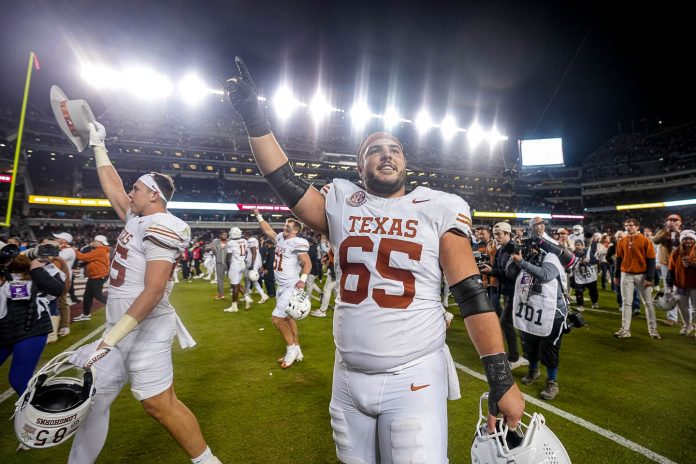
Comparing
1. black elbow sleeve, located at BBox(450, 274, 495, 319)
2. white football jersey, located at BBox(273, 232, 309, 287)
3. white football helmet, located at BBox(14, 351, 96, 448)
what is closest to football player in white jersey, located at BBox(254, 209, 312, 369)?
white football jersey, located at BBox(273, 232, 309, 287)

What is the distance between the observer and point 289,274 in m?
6.14

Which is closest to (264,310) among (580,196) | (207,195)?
(207,195)

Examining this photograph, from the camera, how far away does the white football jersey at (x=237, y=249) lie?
10078 mm

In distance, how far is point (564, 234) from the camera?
8188 millimetres

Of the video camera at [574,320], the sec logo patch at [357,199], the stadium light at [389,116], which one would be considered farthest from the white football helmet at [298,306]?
the stadium light at [389,116]

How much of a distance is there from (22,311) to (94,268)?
5855 millimetres

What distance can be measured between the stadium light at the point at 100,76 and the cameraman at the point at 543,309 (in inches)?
1268

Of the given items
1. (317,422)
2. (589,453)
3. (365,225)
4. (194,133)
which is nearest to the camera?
(365,225)

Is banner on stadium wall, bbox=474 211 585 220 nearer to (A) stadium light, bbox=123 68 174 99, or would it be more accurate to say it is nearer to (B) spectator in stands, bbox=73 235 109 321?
(A) stadium light, bbox=123 68 174 99

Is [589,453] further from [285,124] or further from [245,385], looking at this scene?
[285,124]

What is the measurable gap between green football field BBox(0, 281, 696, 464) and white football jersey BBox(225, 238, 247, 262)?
344 cm

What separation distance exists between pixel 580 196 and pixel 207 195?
60.5 meters

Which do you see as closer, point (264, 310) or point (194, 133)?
point (264, 310)

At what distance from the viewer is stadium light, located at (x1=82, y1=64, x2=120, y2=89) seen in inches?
1009
